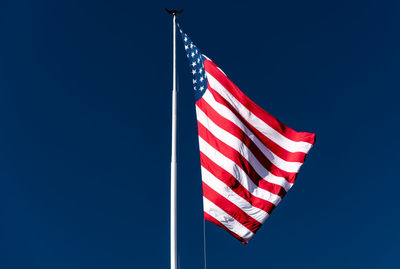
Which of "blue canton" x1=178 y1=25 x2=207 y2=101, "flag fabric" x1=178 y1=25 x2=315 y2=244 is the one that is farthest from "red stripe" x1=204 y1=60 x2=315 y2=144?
"blue canton" x1=178 y1=25 x2=207 y2=101

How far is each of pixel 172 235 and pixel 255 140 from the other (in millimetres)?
3781

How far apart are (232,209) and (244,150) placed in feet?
5.57

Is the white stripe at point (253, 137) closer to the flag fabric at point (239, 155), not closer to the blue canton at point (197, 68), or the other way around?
the flag fabric at point (239, 155)

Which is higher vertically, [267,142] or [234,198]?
[267,142]

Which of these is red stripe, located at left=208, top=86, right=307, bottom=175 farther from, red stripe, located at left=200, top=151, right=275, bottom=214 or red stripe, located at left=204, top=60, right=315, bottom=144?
red stripe, located at left=200, top=151, right=275, bottom=214

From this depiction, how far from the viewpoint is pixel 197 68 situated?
1165 centimetres

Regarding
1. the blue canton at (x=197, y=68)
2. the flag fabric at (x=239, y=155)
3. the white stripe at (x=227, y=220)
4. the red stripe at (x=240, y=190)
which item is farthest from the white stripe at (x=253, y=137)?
the white stripe at (x=227, y=220)

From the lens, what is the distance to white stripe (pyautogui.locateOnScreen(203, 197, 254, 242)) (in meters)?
9.53

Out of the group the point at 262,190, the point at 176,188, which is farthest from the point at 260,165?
the point at 176,188

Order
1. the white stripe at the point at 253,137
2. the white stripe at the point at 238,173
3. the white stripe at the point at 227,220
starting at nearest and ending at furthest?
the white stripe at the point at 227,220 → the white stripe at the point at 238,173 → the white stripe at the point at 253,137

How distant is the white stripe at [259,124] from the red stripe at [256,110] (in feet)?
0.27

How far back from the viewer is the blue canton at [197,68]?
11.4 meters

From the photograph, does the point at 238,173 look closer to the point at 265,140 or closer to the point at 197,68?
the point at 265,140

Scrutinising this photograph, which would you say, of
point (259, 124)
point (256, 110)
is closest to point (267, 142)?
point (259, 124)
